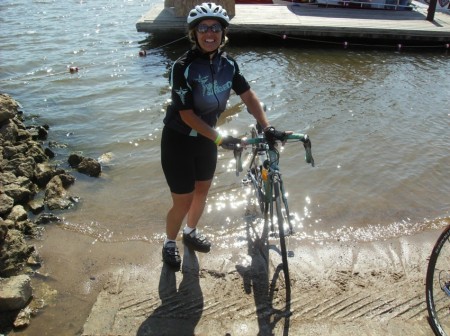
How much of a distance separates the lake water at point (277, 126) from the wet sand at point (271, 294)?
1.58ft


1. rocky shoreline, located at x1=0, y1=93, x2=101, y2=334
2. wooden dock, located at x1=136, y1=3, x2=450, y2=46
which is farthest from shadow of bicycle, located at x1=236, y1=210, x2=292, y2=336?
wooden dock, located at x1=136, y1=3, x2=450, y2=46

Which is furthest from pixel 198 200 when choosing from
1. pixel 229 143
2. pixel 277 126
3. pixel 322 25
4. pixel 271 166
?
pixel 322 25

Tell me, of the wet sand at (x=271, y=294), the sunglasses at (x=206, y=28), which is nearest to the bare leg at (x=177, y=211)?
the wet sand at (x=271, y=294)

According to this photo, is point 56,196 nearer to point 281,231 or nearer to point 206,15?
point 281,231

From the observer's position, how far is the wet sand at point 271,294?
373 cm

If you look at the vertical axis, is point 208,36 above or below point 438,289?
above

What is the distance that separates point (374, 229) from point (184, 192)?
283cm

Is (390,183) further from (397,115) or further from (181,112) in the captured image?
(181,112)

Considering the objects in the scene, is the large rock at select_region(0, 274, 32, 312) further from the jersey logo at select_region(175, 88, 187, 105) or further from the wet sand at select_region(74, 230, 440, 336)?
the jersey logo at select_region(175, 88, 187, 105)

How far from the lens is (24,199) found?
19.5 feet

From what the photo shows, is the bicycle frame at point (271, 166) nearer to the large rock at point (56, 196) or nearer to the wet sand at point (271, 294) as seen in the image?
the wet sand at point (271, 294)

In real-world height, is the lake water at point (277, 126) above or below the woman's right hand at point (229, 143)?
below

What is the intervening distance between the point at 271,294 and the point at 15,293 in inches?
98.2

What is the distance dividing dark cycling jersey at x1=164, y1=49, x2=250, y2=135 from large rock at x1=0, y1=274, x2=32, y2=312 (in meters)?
2.12
